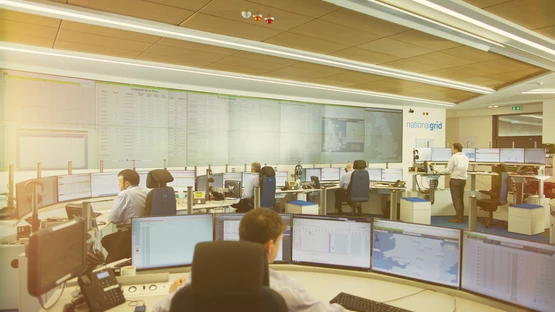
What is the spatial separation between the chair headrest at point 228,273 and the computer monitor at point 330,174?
24.7 feet

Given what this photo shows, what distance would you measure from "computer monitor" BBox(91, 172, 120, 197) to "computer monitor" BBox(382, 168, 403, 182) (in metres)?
6.03

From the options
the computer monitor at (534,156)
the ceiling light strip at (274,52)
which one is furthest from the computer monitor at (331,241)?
the computer monitor at (534,156)

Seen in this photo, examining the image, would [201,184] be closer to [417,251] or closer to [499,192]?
[417,251]

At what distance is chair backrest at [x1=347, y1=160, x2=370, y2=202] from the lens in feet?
24.4

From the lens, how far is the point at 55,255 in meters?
1.77

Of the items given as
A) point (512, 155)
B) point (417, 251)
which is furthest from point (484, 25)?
point (512, 155)

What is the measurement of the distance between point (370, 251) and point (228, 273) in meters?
1.47

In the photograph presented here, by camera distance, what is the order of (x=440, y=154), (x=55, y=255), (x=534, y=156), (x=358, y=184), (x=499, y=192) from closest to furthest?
(x=55, y=255) < (x=499, y=192) < (x=358, y=184) < (x=534, y=156) < (x=440, y=154)

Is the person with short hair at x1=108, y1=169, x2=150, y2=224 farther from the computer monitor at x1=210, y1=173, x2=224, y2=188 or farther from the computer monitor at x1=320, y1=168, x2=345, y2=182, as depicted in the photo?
the computer monitor at x1=320, y1=168, x2=345, y2=182

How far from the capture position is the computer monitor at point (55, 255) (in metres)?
1.61

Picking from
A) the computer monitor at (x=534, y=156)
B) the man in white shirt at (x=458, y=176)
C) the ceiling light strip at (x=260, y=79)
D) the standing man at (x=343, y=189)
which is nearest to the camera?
the ceiling light strip at (x=260, y=79)

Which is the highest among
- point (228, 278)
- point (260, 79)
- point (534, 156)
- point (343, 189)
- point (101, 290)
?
point (260, 79)

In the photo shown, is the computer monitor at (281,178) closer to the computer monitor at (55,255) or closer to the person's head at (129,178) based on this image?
the person's head at (129,178)

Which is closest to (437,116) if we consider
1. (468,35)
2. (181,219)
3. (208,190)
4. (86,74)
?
(468,35)
